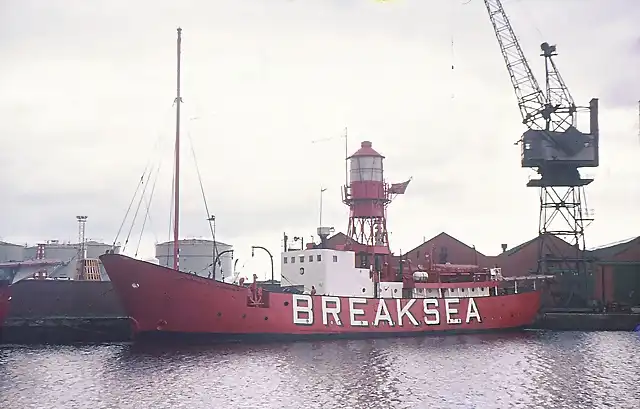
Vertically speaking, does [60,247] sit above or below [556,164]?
below

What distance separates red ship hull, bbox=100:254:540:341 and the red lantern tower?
3.96 meters

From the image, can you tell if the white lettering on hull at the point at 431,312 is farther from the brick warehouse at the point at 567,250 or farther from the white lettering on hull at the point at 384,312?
the brick warehouse at the point at 567,250

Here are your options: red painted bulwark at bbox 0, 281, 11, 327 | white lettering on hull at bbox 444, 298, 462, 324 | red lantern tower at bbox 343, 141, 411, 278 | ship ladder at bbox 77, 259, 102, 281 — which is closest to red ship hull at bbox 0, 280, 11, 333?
red painted bulwark at bbox 0, 281, 11, 327

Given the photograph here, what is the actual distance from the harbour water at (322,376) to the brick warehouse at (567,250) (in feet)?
60.6

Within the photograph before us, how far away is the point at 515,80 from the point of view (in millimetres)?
55281

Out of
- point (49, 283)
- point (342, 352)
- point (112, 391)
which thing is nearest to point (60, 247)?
point (49, 283)

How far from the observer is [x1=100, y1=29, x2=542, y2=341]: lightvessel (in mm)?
31984

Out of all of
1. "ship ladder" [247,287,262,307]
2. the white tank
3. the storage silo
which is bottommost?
"ship ladder" [247,287,262,307]

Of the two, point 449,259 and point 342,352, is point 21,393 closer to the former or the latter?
point 342,352

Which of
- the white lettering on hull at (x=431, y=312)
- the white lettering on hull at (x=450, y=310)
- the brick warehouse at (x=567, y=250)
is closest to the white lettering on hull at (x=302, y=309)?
the white lettering on hull at (x=431, y=312)

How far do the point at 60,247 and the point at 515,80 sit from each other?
41418 mm

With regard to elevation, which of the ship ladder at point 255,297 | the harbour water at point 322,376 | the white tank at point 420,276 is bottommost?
the harbour water at point 322,376

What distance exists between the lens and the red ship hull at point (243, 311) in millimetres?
31812

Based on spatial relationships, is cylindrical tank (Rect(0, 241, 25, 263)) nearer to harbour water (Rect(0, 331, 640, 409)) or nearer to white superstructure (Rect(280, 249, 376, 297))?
harbour water (Rect(0, 331, 640, 409))
